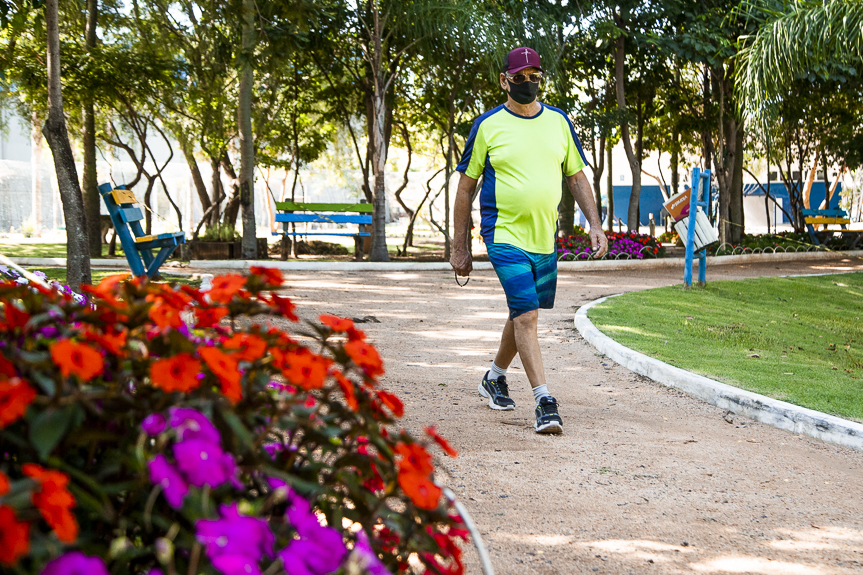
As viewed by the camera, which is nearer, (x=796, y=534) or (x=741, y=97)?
(x=796, y=534)

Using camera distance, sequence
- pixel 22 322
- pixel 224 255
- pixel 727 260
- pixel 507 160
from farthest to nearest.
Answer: pixel 727 260, pixel 224 255, pixel 507 160, pixel 22 322

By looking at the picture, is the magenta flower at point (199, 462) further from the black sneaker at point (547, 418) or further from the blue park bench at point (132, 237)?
the blue park bench at point (132, 237)

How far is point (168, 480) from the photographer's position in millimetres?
1026

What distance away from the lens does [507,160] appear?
4.11 meters

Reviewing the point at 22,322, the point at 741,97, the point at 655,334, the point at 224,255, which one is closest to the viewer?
the point at 22,322

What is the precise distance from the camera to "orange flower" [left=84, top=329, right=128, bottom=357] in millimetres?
1256

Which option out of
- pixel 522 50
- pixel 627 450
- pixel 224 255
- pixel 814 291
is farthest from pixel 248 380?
pixel 224 255

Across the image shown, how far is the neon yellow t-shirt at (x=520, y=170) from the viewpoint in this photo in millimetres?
4102

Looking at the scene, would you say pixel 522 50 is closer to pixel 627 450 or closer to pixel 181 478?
pixel 627 450

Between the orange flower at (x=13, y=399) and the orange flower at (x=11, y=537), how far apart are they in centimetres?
17

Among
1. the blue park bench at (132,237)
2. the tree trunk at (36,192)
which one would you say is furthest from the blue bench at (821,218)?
the tree trunk at (36,192)

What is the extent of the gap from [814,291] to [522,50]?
31.3 ft

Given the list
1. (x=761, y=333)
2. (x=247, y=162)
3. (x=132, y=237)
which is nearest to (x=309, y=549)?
(x=761, y=333)

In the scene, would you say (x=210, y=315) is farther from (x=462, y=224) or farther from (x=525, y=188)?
(x=462, y=224)
